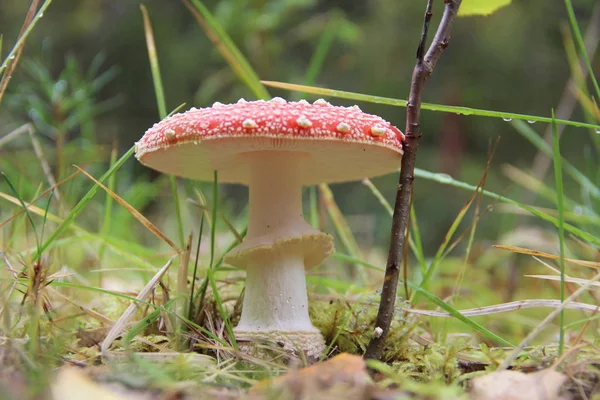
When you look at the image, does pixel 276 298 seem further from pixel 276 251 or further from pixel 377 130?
pixel 377 130

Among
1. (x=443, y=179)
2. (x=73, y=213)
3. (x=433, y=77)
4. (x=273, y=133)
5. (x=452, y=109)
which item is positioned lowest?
(x=73, y=213)

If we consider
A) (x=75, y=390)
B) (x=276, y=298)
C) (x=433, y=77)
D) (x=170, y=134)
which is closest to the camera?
(x=75, y=390)

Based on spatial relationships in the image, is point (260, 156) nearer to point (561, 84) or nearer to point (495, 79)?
point (495, 79)

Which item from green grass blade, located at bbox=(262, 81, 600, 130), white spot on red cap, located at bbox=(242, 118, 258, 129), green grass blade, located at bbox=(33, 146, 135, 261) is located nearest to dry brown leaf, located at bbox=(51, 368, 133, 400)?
green grass blade, located at bbox=(33, 146, 135, 261)

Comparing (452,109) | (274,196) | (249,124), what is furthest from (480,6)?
(274,196)

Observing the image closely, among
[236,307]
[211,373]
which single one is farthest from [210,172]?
[211,373]

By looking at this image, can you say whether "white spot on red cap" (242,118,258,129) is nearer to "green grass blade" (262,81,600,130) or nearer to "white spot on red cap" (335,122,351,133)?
"white spot on red cap" (335,122,351,133)

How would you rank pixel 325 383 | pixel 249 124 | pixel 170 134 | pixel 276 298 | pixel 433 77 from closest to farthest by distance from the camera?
1. pixel 325 383
2. pixel 249 124
3. pixel 170 134
4. pixel 276 298
5. pixel 433 77
